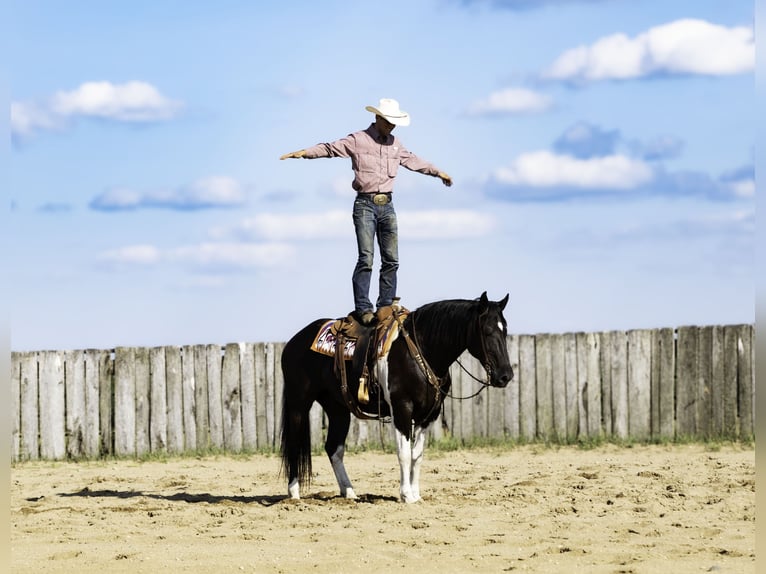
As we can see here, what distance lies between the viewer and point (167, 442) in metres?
17.0

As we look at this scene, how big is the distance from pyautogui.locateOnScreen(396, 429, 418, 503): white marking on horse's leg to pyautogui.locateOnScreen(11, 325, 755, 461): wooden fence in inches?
230

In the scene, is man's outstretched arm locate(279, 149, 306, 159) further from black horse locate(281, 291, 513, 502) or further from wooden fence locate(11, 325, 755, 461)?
wooden fence locate(11, 325, 755, 461)

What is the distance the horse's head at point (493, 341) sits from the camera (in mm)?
10312

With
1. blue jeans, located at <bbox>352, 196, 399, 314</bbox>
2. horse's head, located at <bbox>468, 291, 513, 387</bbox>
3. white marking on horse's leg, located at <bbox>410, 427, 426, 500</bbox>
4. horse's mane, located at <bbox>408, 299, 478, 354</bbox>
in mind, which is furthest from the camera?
blue jeans, located at <bbox>352, 196, 399, 314</bbox>

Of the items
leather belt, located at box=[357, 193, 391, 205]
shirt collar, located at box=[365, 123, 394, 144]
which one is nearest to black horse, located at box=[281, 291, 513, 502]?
leather belt, located at box=[357, 193, 391, 205]

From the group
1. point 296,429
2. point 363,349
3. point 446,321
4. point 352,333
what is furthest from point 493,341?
A: point 296,429

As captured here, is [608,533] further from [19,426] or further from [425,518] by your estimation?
[19,426]

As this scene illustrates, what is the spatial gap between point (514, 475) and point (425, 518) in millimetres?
3431

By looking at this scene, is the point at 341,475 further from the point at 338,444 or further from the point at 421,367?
the point at 421,367

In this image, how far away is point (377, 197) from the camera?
11180 millimetres

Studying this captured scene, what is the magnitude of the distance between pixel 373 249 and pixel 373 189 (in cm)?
60

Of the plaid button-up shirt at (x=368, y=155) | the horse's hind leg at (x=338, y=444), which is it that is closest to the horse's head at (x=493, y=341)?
the plaid button-up shirt at (x=368, y=155)

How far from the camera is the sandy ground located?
28.1 feet

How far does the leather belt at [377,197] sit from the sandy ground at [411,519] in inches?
117
